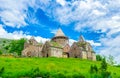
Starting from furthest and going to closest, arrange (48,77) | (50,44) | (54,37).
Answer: (54,37) → (50,44) → (48,77)

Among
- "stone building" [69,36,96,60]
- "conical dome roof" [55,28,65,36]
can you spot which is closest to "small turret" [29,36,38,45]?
"conical dome roof" [55,28,65,36]

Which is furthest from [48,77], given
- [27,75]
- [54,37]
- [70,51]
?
[54,37]

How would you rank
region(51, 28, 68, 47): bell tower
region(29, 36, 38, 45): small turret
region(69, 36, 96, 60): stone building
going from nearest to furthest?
1. region(69, 36, 96, 60): stone building
2. region(29, 36, 38, 45): small turret
3. region(51, 28, 68, 47): bell tower

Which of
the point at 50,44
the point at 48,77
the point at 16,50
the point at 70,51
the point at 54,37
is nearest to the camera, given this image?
the point at 48,77

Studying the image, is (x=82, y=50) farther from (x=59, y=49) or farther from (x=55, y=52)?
(x=55, y=52)

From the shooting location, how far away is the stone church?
255 feet

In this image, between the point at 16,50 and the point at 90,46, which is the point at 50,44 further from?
the point at 16,50

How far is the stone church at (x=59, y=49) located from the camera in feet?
255

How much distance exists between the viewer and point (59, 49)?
78688 mm

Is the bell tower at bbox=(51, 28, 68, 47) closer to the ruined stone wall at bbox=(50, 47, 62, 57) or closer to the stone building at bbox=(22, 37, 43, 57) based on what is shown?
the ruined stone wall at bbox=(50, 47, 62, 57)

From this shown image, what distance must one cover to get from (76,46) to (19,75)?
45857 mm

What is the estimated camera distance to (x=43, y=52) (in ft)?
260

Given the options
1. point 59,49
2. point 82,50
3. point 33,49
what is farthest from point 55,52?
point 82,50

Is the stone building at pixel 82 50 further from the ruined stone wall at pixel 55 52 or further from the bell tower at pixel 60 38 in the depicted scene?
the bell tower at pixel 60 38
